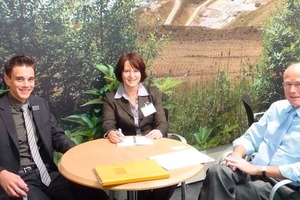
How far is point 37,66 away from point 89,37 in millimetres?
497

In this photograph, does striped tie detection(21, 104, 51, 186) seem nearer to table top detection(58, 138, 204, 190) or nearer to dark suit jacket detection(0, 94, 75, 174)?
Answer: dark suit jacket detection(0, 94, 75, 174)

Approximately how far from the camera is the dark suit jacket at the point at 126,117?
2762 mm

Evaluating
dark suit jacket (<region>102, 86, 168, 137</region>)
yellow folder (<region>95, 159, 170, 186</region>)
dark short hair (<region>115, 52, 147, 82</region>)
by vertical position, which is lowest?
yellow folder (<region>95, 159, 170, 186</region>)

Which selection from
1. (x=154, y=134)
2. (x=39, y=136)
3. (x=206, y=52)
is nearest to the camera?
(x=39, y=136)

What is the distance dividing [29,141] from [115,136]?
0.60m

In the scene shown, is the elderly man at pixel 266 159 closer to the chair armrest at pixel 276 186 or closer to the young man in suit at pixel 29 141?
the chair armrest at pixel 276 186

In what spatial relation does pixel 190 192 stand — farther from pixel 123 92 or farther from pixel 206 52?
pixel 206 52

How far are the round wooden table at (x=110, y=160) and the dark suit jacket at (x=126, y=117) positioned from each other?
262mm

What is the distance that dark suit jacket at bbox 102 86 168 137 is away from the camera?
2762 mm

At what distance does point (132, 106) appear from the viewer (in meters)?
2.82

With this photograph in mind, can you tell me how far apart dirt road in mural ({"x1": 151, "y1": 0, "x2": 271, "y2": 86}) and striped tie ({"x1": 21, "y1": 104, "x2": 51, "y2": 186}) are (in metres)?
1.31

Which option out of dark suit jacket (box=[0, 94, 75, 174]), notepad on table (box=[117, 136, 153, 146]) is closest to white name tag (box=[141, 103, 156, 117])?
notepad on table (box=[117, 136, 153, 146])

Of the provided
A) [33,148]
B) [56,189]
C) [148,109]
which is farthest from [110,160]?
[148,109]

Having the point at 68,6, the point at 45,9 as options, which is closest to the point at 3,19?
the point at 45,9
